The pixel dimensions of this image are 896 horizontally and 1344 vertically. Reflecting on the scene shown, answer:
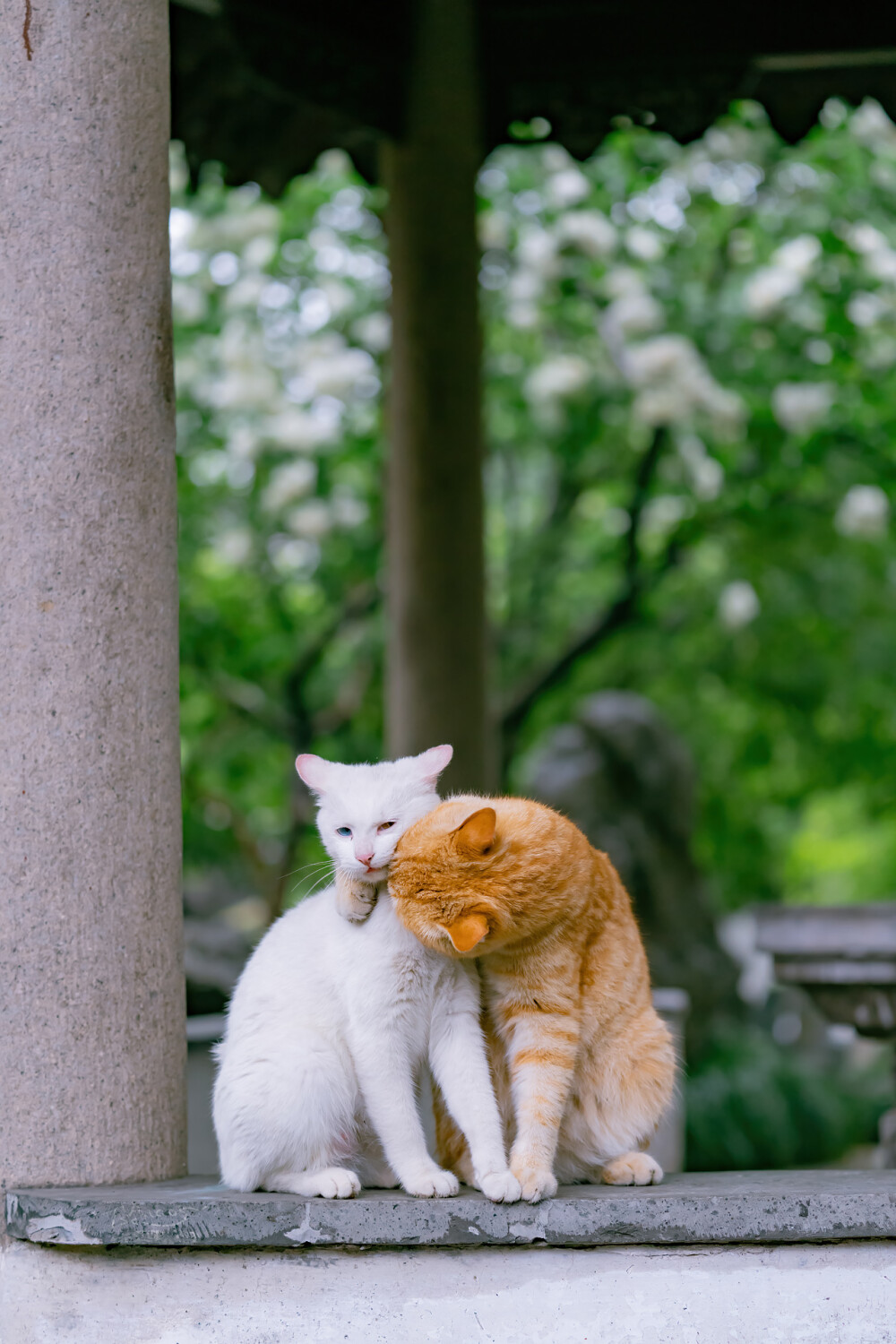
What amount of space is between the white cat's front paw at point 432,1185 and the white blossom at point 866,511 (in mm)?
5284

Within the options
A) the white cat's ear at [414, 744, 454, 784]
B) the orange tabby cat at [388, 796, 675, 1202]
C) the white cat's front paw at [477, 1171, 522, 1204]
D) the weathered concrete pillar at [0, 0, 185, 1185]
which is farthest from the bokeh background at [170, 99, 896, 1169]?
the white cat's front paw at [477, 1171, 522, 1204]

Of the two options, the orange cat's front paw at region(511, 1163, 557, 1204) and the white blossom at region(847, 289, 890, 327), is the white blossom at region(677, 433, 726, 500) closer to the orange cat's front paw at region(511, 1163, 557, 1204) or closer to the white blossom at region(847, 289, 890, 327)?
the white blossom at region(847, 289, 890, 327)

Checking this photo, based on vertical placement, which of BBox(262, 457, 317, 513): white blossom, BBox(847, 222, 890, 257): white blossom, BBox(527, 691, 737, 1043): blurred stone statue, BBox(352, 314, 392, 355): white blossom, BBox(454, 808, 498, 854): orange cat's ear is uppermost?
BBox(847, 222, 890, 257): white blossom

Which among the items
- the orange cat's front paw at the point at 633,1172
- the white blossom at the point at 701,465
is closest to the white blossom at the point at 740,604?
the white blossom at the point at 701,465

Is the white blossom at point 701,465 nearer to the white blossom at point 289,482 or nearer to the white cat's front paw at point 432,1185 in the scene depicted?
the white blossom at point 289,482

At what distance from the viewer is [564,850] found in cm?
217

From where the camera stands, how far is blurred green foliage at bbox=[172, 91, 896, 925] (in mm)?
6867

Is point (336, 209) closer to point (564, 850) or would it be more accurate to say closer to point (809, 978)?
point (809, 978)

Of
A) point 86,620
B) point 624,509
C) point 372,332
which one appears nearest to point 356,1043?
point 86,620

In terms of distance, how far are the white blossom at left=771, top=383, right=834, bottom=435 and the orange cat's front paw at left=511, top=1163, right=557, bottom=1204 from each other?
5.32 m

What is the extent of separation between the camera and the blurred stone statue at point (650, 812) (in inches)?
338

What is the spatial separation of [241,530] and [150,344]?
5584 mm

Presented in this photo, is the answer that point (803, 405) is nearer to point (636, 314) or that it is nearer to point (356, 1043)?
point (636, 314)

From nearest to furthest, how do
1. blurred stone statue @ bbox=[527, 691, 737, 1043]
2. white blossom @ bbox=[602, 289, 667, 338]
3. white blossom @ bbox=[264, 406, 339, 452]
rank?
white blossom @ bbox=[602, 289, 667, 338] < white blossom @ bbox=[264, 406, 339, 452] < blurred stone statue @ bbox=[527, 691, 737, 1043]
